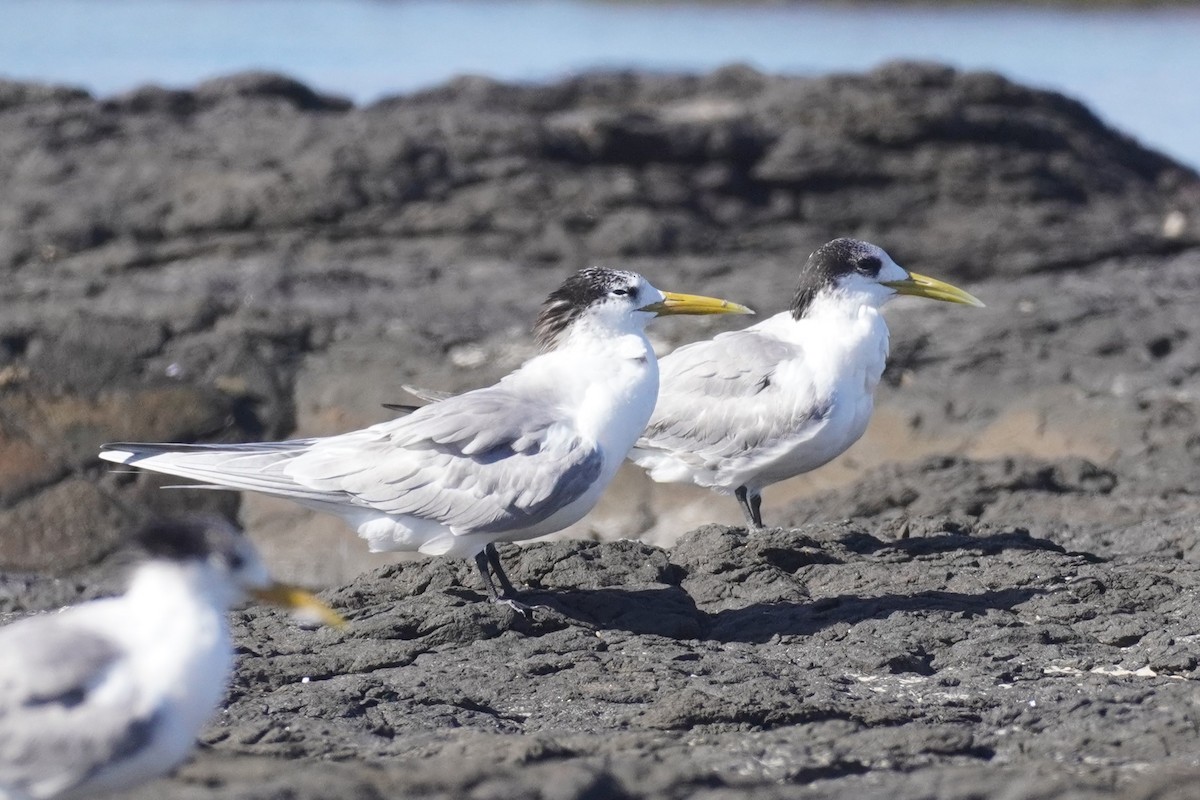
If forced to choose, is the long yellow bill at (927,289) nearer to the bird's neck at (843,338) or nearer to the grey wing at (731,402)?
the bird's neck at (843,338)

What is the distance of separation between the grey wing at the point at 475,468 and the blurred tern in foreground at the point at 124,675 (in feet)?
6.53

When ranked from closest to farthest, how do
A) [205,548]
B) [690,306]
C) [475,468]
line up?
[205,548] → [475,468] → [690,306]

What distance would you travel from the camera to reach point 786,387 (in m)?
7.12

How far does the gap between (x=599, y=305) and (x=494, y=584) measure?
43.6 inches

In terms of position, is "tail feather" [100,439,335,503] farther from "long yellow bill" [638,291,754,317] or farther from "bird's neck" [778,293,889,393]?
"bird's neck" [778,293,889,393]

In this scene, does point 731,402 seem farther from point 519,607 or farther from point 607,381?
point 519,607

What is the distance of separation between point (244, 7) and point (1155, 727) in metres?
32.4

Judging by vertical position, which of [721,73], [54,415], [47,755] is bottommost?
[54,415]

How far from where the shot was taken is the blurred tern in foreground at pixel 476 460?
5.82 m

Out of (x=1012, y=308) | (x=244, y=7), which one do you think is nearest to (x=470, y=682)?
(x=1012, y=308)

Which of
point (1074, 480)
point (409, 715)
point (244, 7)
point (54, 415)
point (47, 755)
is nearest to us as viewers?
point (47, 755)

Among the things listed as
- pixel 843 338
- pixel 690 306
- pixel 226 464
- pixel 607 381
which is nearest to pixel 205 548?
pixel 226 464

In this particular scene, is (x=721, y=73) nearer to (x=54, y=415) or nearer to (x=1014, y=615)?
(x=54, y=415)

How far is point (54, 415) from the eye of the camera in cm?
973
